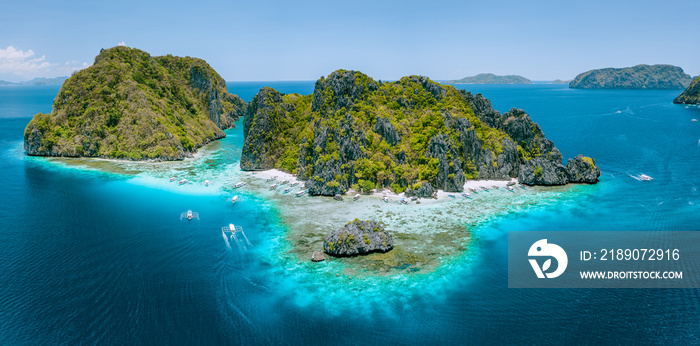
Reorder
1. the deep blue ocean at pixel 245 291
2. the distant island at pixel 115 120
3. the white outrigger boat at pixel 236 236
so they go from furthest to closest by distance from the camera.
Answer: the distant island at pixel 115 120 < the white outrigger boat at pixel 236 236 < the deep blue ocean at pixel 245 291

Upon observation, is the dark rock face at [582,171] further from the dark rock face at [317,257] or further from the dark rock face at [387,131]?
the dark rock face at [317,257]

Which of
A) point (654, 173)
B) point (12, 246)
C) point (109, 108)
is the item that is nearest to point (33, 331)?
point (12, 246)

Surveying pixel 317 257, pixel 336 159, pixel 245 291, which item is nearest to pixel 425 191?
pixel 336 159

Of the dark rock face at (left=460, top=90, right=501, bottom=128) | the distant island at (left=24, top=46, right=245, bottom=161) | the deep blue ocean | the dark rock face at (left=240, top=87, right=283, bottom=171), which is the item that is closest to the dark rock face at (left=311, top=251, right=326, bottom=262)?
the deep blue ocean

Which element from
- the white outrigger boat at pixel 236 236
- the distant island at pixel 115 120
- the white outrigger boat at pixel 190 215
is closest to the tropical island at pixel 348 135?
the distant island at pixel 115 120

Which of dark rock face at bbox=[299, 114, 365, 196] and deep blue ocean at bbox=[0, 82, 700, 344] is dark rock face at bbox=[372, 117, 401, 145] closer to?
dark rock face at bbox=[299, 114, 365, 196]

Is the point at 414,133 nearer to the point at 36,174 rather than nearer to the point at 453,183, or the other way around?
the point at 453,183
